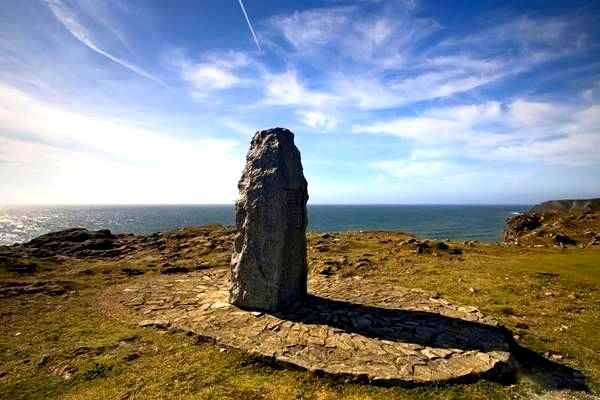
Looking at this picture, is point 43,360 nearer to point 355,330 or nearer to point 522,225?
point 355,330

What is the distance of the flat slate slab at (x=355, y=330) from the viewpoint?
808cm

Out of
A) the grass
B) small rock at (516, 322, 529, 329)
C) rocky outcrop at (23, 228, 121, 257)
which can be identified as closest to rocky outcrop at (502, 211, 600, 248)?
the grass

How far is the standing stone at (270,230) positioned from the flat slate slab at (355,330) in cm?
62

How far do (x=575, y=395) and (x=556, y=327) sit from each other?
158 inches

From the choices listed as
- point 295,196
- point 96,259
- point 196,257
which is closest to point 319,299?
point 295,196

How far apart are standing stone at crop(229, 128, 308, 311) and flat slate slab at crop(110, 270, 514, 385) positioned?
0.62 m

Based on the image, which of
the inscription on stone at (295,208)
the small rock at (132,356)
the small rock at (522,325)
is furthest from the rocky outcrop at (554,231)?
the small rock at (132,356)

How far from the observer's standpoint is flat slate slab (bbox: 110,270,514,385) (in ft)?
26.5

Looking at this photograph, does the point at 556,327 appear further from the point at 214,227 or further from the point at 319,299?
the point at 214,227

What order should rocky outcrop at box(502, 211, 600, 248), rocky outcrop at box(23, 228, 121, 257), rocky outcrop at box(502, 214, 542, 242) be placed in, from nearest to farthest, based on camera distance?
rocky outcrop at box(23, 228, 121, 257), rocky outcrop at box(502, 211, 600, 248), rocky outcrop at box(502, 214, 542, 242)

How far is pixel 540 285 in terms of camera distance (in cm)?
1554

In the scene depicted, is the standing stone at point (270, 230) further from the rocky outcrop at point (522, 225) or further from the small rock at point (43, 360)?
the rocky outcrop at point (522, 225)

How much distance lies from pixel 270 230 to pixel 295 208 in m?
1.21

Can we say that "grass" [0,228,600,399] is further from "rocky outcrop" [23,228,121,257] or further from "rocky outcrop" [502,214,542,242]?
"rocky outcrop" [502,214,542,242]
